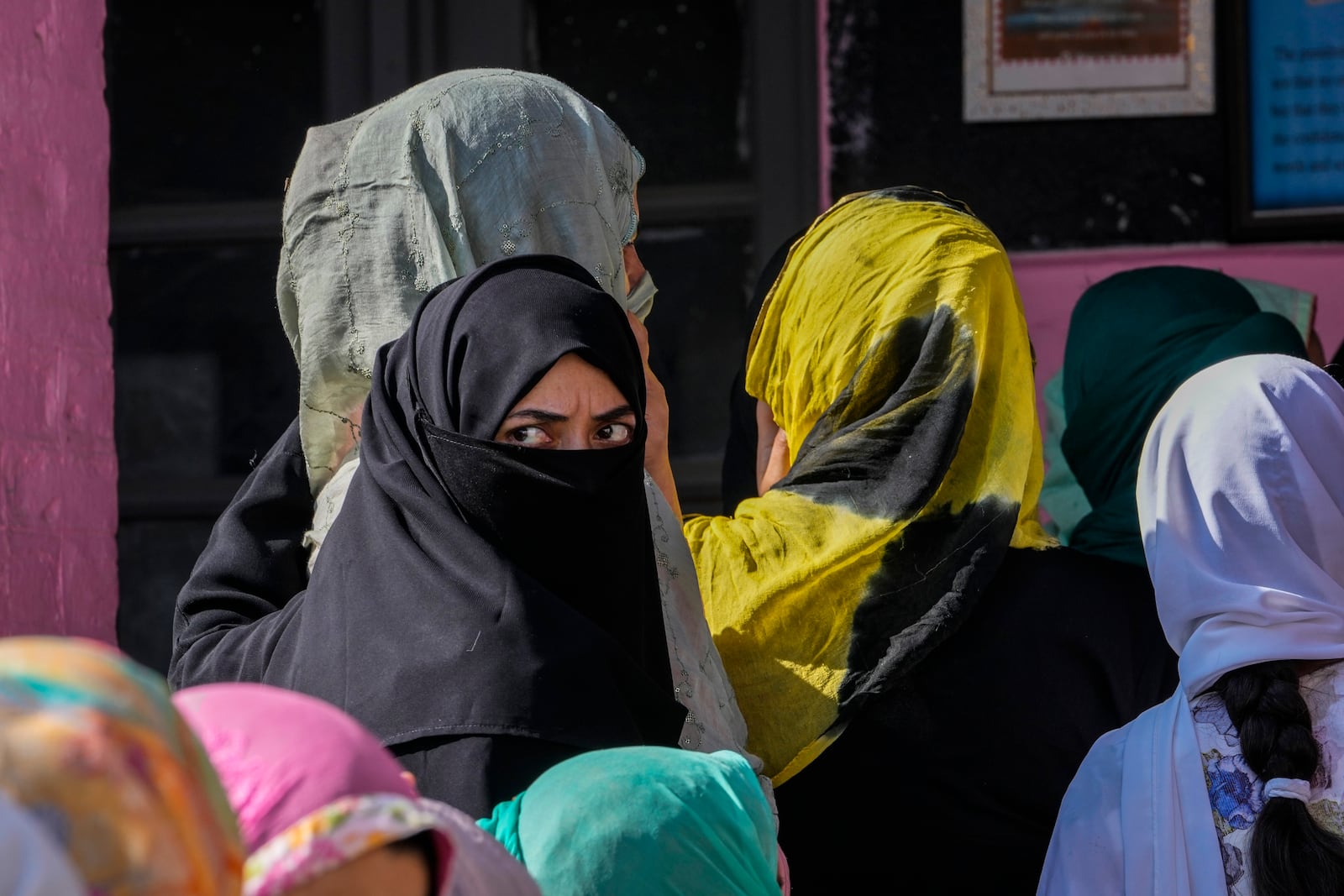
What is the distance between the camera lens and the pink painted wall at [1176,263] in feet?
9.16

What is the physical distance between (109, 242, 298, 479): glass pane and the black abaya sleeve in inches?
42.8

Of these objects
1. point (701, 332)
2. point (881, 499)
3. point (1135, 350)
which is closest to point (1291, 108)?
point (1135, 350)

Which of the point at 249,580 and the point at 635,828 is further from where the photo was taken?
the point at 249,580

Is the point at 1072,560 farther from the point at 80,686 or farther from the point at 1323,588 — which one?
the point at 80,686

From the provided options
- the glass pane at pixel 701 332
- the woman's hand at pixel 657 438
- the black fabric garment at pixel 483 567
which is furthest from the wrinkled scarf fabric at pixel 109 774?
the glass pane at pixel 701 332

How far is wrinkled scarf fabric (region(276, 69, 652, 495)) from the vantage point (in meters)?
1.86

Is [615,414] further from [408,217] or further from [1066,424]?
[1066,424]

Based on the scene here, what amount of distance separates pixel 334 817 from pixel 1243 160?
2467 mm

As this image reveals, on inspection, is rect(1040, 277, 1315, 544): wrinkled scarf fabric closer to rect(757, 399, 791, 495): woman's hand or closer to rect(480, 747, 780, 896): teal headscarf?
rect(757, 399, 791, 495): woman's hand

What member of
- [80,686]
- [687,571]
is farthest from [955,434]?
[80,686]

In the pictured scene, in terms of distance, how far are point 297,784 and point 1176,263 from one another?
7.90 feet

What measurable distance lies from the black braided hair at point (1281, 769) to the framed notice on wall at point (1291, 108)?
1.51 metres

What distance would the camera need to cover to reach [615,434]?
1646 mm

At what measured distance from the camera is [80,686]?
1.87 feet
